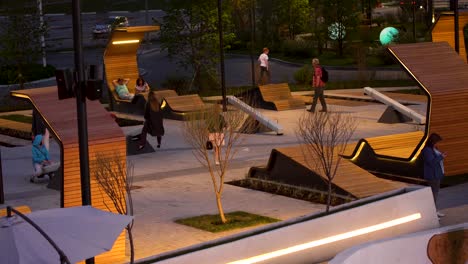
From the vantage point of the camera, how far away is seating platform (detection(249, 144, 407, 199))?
19.2 metres

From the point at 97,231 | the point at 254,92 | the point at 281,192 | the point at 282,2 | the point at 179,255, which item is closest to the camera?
the point at 97,231

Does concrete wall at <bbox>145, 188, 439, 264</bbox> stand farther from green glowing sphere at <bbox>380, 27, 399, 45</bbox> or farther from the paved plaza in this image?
green glowing sphere at <bbox>380, 27, 399, 45</bbox>

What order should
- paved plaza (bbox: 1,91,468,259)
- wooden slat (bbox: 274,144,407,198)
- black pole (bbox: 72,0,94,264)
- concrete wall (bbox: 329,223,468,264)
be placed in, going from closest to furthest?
1. concrete wall (bbox: 329,223,468,264)
2. black pole (bbox: 72,0,94,264)
3. paved plaza (bbox: 1,91,468,259)
4. wooden slat (bbox: 274,144,407,198)

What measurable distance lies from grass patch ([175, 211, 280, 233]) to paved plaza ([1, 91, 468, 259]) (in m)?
0.21

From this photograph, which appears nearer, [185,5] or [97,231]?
[97,231]

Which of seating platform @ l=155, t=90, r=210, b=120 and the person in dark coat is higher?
the person in dark coat

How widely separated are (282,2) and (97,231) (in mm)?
47459

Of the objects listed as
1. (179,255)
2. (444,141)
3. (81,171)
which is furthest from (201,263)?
(444,141)

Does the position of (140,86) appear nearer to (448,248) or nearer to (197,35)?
(197,35)

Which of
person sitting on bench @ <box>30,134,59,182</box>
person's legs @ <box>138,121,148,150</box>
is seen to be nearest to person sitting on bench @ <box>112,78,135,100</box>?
person's legs @ <box>138,121,148,150</box>

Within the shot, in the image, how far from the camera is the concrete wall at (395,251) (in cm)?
1307

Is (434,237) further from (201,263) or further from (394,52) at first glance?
(394,52)

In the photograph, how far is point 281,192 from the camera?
792 inches

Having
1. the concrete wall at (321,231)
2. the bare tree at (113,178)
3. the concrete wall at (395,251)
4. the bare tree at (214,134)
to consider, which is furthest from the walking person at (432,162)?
the bare tree at (113,178)
